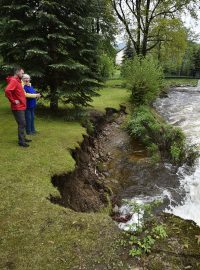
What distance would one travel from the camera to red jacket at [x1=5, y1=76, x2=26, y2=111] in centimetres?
719

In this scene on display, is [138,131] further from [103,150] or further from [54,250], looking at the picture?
[54,250]

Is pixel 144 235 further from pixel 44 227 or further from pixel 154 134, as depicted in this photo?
pixel 154 134

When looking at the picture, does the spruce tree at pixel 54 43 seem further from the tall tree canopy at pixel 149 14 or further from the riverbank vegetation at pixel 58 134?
the tall tree canopy at pixel 149 14

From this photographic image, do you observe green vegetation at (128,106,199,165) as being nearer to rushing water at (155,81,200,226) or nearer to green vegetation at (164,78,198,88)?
rushing water at (155,81,200,226)

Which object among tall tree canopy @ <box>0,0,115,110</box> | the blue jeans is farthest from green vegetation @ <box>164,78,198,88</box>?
the blue jeans

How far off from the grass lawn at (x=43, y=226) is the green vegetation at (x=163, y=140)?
398cm

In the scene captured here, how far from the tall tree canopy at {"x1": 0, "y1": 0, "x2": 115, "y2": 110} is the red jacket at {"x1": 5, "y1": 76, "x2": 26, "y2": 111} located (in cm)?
287

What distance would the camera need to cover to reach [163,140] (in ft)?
34.4

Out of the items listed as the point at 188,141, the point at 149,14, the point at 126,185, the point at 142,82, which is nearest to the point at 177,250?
the point at 126,185

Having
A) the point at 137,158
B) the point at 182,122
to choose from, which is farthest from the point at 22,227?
the point at 182,122

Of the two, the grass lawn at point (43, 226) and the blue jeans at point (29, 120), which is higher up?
the blue jeans at point (29, 120)

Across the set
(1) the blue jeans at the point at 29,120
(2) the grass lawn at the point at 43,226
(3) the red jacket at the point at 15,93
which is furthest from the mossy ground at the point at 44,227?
(1) the blue jeans at the point at 29,120

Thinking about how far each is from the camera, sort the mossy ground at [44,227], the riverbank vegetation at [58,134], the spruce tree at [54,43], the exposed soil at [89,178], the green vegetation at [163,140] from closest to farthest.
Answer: the mossy ground at [44,227]
the riverbank vegetation at [58,134]
the exposed soil at [89,178]
the green vegetation at [163,140]
the spruce tree at [54,43]

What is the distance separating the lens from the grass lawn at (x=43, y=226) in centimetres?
406
